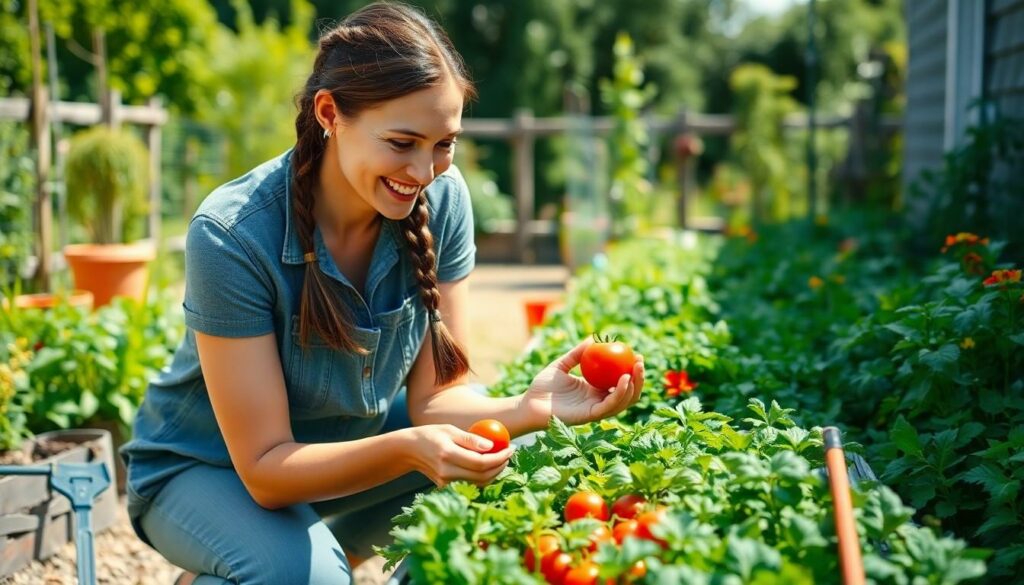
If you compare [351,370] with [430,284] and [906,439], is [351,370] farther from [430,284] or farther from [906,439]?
[906,439]

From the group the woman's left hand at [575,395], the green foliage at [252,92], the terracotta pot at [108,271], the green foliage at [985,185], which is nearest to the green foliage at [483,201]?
the green foliage at [252,92]

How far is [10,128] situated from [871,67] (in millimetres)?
9383

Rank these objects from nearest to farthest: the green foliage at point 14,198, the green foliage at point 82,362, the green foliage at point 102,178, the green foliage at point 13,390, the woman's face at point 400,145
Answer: the woman's face at point 400,145
the green foliage at point 13,390
the green foliage at point 82,362
the green foliage at point 14,198
the green foliage at point 102,178

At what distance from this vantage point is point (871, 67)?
1238 centimetres

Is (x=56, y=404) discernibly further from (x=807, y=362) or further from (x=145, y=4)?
(x=145, y=4)

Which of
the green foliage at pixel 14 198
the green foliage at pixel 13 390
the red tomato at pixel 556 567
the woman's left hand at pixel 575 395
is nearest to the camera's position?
the red tomato at pixel 556 567

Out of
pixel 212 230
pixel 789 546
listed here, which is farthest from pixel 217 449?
pixel 789 546

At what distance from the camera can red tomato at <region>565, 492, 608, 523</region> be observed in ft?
5.74

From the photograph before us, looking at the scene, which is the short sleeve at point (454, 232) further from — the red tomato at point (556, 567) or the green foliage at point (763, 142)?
the green foliage at point (763, 142)

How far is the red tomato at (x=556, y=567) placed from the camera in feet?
5.28

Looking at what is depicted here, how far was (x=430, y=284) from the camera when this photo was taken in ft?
7.97

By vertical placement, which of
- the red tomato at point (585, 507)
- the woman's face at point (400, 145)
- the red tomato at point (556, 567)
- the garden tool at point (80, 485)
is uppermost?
the woman's face at point (400, 145)

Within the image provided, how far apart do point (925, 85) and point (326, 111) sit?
6.21 metres

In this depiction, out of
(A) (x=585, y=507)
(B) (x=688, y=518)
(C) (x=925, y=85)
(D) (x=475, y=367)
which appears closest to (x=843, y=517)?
(B) (x=688, y=518)
